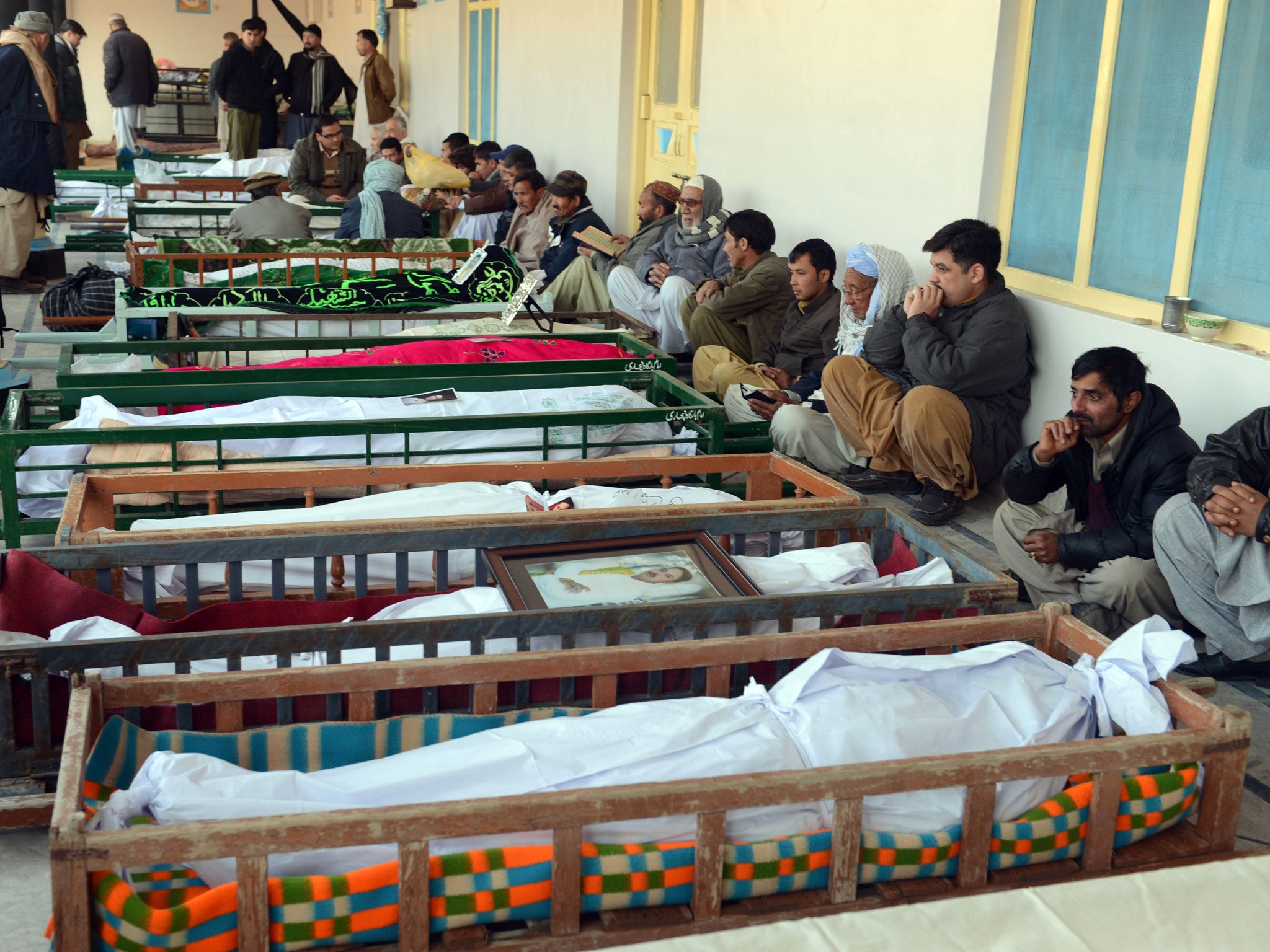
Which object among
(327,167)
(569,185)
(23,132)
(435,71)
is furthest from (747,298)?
(435,71)

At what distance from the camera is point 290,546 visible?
2398 millimetres

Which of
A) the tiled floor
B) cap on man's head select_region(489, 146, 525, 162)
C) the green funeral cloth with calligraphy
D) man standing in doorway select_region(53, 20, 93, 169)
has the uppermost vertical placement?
man standing in doorway select_region(53, 20, 93, 169)

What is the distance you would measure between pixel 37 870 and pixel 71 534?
0.65 meters

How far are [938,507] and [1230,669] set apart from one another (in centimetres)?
125

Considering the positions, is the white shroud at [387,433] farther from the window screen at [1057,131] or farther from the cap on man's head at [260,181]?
the cap on man's head at [260,181]

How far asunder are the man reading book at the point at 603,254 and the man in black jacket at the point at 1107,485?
3053 millimetres

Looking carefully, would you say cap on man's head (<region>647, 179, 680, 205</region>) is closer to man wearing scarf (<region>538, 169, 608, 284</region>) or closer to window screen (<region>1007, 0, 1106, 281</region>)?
man wearing scarf (<region>538, 169, 608, 284</region>)

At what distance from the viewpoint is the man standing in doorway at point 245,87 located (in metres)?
11.3

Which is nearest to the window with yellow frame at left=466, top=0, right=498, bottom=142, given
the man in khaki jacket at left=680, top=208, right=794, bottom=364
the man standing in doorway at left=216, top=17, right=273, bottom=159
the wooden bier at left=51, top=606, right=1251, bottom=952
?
the man standing in doorway at left=216, top=17, right=273, bottom=159

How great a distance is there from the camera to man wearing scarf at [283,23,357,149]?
11531 mm

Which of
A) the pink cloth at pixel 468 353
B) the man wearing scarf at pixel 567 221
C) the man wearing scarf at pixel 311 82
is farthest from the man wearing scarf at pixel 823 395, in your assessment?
the man wearing scarf at pixel 311 82

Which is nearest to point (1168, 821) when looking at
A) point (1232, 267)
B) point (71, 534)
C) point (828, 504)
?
point (828, 504)

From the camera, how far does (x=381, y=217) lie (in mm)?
7059

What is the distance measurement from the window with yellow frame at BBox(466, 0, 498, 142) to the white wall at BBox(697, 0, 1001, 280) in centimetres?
461
